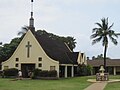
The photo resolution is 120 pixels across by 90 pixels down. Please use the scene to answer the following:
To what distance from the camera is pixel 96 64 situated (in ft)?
268

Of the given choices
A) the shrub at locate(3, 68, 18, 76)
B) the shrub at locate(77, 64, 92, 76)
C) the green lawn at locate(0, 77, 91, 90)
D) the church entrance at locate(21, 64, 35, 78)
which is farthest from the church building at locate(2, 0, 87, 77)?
the green lawn at locate(0, 77, 91, 90)

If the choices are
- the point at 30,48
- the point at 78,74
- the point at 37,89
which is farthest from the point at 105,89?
the point at 78,74

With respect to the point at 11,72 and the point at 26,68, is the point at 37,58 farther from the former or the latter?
the point at 11,72

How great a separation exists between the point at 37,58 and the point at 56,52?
168 inches

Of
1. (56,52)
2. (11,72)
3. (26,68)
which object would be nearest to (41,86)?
(11,72)

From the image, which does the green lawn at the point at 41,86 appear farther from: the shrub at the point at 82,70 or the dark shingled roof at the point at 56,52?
the shrub at the point at 82,70

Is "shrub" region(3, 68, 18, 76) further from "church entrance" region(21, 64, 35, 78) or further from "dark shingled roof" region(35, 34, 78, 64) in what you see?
"dark shingled roof" region(35, 34, 78, 64)

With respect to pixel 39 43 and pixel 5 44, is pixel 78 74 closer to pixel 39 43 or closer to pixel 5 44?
pixel 39 43

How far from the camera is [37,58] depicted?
5522cm

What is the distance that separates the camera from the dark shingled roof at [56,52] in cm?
5534

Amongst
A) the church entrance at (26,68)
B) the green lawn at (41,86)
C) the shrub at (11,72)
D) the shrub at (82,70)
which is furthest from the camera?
the shrub at (82,70)

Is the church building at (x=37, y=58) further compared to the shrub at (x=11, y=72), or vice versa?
the church building at (x=37, y=58)

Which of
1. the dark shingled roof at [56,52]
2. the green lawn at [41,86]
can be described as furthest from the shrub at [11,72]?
the green lawn at [41,86]

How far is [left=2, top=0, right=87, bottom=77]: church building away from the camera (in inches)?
2140
